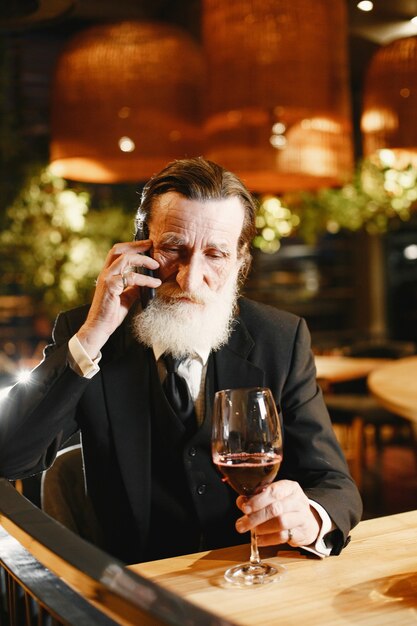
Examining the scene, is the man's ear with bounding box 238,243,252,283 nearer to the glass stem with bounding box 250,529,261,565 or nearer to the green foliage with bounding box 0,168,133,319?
the glass stem with bounding box 250,529,261,565

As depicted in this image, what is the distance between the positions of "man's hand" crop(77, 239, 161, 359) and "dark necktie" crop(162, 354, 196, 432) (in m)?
0.18

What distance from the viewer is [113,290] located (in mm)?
1588

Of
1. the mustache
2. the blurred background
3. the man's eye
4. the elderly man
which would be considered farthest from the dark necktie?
the blurred background

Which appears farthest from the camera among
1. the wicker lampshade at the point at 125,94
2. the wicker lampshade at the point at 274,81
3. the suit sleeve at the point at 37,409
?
the wicker lampshade at the point at 125,94

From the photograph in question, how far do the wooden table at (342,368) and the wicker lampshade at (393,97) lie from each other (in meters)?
1.85

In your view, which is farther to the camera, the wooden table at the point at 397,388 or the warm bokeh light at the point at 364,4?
the warm bokeh light at the point at 364,4

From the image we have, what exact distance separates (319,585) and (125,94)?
2752 millimetres

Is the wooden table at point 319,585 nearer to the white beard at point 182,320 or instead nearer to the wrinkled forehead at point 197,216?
the white beard at point 182,320

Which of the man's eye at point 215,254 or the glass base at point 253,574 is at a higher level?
the man's eye at point 215,254

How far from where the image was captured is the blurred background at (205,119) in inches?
122

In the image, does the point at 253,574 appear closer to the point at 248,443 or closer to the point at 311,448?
the point at 248,443

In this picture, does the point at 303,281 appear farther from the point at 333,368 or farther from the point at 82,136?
the point at 82,136

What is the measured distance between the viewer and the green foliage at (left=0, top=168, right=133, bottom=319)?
6.15 meters

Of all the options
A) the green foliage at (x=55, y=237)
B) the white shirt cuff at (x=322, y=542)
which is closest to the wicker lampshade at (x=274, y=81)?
the white shirt cuff at (x=322, y=542)
